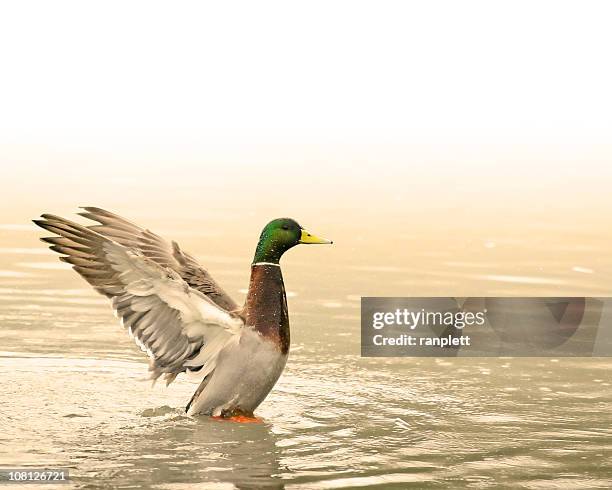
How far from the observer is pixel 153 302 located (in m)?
9.62

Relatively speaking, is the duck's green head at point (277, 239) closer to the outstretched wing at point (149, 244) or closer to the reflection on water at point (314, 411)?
the outstretched wing at point (149, 244)

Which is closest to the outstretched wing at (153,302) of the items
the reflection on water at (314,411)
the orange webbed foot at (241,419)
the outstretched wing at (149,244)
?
the orange webbed foot at (241,419)

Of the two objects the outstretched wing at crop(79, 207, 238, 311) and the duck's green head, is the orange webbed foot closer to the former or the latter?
the duck's green head

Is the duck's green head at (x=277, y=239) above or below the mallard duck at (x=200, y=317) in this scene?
above

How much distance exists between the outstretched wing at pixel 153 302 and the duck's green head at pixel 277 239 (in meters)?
0.54

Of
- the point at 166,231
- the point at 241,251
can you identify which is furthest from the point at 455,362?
the point at 166,231

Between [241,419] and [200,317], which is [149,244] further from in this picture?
[241,419]

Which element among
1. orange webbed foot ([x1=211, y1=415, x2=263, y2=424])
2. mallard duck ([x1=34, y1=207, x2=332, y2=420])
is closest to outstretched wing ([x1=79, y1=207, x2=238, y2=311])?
mallard duck ([x1=34, y1=207, x2=332, y2=420])

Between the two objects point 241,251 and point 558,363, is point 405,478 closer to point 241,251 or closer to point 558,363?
point 558,363

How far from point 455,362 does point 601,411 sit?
6.32 ft

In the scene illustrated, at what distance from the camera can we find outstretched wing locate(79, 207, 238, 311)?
36.1 ft

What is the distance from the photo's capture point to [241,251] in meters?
17.8

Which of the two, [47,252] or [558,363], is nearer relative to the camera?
[558,363]

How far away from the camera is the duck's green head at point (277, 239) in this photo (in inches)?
403
